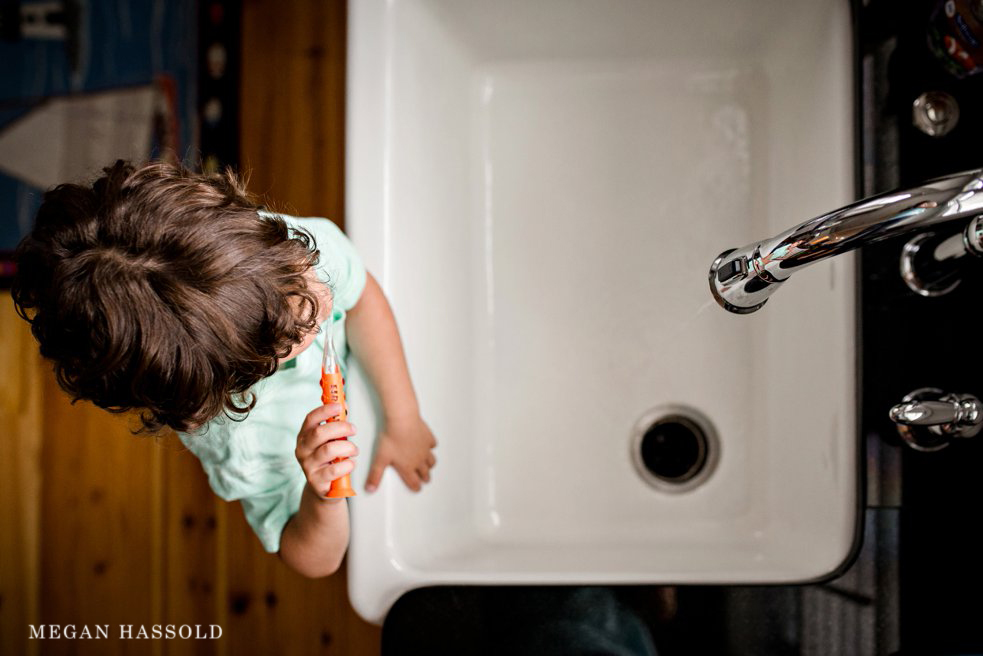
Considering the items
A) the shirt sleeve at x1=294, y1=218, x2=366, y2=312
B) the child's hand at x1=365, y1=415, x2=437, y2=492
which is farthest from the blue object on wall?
the child's hand at x1=365, y1=415, x2=437, y2=492

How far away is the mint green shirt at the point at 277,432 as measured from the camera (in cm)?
72

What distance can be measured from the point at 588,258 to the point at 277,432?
53cm

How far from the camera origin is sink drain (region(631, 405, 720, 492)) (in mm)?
972

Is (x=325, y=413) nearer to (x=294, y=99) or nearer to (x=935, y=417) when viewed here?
(x=935, y=417)

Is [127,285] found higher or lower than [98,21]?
lower

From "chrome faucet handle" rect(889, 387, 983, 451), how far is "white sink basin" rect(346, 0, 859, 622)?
0.13 m

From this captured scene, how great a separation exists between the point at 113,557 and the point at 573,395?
0.88 m

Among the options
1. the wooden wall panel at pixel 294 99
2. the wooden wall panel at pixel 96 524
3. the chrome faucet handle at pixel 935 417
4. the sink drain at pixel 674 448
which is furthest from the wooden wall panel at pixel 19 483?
the chrome faucet handle at pixel 935 417

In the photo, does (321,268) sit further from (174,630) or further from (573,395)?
(174,630)

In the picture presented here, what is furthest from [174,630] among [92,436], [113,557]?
[92,436]

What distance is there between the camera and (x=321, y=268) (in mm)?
699

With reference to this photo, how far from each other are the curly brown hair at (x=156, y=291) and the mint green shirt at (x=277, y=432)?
11 cm

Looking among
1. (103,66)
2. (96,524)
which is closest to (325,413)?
(96,524)

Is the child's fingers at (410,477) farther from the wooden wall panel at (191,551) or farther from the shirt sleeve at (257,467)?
the wooden wall panel at (191,551)
